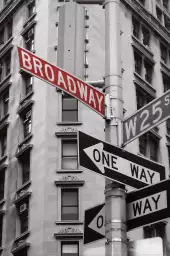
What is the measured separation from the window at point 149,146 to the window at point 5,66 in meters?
11.2

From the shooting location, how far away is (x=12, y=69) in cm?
4241

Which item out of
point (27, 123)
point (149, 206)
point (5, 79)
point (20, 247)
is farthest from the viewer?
point (5, 79)

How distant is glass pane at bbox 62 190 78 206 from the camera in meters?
33.7

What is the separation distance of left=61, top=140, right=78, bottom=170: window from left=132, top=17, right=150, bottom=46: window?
12.4 meters

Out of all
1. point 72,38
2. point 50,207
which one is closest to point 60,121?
point 50,207

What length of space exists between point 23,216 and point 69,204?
3.08 m

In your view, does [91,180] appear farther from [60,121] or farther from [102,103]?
[102,103]

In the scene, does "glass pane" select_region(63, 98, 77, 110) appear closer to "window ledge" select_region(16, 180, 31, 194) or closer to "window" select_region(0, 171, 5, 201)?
"window ledge" select_region(16, 180, 31, 194)

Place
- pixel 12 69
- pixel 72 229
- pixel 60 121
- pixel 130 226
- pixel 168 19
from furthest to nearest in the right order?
pixel 168 19
pixel 12 69
pixel 60 121
pixel 72 229
pixel 130 226

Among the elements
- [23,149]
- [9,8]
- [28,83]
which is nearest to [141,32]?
[28,83]

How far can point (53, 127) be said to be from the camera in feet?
119

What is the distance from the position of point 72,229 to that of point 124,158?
80.7 feet

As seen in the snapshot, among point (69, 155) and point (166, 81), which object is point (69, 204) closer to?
point (69, 155)

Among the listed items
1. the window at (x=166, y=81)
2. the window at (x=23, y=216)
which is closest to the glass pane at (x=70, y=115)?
the window at (x=23, y=216)
